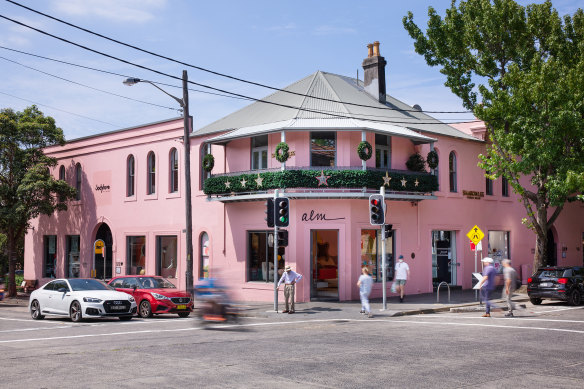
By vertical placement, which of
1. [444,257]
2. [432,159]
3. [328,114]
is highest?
[328,114]

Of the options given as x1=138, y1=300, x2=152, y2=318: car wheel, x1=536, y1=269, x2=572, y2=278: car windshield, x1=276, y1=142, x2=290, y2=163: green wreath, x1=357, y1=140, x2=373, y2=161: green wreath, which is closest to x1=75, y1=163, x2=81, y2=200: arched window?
x1=276, y1=142, x2=290, y2=163: green wreath

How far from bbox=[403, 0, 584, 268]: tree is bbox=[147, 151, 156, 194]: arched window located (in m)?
13.9

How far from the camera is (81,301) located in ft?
64.1

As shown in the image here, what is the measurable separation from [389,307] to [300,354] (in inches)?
447

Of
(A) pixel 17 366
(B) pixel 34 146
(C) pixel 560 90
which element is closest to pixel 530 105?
(C) pixel 560 90

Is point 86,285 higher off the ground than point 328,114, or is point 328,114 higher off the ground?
point 328,114

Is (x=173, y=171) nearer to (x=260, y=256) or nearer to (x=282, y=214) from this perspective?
(x=260, y=256)

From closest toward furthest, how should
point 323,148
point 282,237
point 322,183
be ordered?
point 282,237, point 322,183, point 323,148

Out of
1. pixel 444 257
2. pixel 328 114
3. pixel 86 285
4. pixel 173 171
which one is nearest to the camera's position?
pixel 86 285

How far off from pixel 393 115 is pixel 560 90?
750cm

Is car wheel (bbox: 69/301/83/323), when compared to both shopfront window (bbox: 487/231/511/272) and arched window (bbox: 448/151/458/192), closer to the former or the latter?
arched window (bbox: 448/151/458/192)

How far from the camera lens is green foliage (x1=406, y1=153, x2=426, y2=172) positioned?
27.9 m

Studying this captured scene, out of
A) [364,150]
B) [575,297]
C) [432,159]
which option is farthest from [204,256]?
[575,297]

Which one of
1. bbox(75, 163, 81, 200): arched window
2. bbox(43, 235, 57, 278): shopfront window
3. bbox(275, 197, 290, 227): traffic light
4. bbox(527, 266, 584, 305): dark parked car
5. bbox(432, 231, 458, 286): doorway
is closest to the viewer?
bbox(275, 197, 290, 227): traffic light
